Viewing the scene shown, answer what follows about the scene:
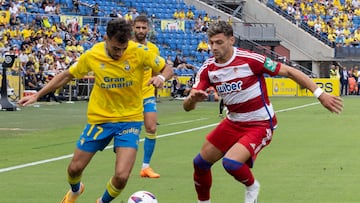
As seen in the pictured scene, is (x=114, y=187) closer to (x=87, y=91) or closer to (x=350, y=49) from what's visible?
(x=87, y=91)

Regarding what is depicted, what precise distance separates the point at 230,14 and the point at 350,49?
8531 mm

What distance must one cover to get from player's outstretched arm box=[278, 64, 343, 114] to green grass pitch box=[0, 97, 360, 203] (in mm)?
1835

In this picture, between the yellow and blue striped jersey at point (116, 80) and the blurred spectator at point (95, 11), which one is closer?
the yellow and blue striped jersey at point (116, 80)

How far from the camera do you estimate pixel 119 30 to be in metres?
8.32

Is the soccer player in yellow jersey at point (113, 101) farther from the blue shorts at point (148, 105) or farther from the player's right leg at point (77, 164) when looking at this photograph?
the blue shorts at point (148, 105)

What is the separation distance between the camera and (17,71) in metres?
34.2

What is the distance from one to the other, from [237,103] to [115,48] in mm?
1470

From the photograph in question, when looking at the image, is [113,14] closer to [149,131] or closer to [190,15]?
[190,15]

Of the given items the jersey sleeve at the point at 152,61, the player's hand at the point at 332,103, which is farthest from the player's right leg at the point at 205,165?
Result: the player's hand at the point at 332,103

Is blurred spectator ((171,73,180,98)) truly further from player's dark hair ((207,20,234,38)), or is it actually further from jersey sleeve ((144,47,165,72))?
player's dark hair ((207,20,234,38))

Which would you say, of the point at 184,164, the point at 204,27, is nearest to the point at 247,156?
the point at 184,164

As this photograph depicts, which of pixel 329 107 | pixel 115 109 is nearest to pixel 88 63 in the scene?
pixel 115 109

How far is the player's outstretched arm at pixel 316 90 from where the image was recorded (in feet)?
27.2

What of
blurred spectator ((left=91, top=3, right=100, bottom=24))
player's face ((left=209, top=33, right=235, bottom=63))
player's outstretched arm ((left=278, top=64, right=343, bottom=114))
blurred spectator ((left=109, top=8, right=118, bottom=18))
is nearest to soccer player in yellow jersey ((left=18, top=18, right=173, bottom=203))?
player's face ((left=209, top=33, right=235, bottom=63))
